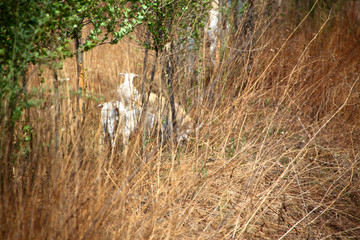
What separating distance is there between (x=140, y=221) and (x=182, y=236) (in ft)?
0.79

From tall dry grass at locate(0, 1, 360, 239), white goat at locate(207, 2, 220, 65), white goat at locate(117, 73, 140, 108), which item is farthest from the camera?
white goat at locate(207, 2, 220, 65)

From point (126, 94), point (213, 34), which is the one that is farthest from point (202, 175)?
point (213, 34)

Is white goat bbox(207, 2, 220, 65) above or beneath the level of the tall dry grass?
above

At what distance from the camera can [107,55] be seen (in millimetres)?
4137

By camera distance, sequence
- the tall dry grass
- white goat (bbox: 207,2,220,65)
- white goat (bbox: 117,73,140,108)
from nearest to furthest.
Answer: the tall dry grass, white goat (bbox: 117,73,140,108), white goat (bbox: 207,2,220,65)

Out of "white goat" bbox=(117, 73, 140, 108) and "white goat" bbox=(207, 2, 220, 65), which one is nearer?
"white goat" bbox=(117, 73, 140, 108)

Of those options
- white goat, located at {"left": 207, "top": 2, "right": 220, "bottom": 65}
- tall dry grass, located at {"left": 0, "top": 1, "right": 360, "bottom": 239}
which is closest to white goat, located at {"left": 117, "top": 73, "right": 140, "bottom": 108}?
tall dry grass, located at {"left": 0, "top": 1, "right": 360, "bottom": 239}

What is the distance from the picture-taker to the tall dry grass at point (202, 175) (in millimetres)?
1307

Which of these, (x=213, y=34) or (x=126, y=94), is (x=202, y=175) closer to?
(x=126, y=94)

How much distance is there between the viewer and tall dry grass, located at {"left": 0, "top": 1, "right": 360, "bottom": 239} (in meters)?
1.31

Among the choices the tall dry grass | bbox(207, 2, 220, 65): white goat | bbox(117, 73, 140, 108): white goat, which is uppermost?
bbox(207, 2, 220, 65): white goat

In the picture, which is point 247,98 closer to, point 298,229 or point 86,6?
point 298,229

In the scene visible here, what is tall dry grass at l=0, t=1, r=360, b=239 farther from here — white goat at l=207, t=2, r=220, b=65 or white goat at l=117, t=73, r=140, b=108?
white goat at l=207, t=2, r=220, b=65

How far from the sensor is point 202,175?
203 cm
